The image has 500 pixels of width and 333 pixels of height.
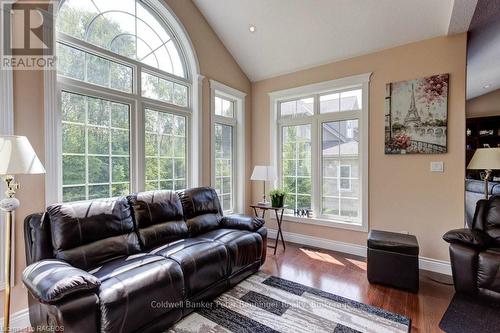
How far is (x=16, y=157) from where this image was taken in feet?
5.14

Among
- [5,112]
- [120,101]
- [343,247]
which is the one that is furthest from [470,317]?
[5,112]

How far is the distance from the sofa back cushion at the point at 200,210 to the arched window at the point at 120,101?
1.59 ft

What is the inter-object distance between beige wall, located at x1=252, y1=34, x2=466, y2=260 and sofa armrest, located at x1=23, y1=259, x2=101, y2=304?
3262 mm

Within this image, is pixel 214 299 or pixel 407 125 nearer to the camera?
pixel 214 299

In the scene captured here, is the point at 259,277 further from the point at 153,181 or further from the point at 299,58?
the point at 299,58

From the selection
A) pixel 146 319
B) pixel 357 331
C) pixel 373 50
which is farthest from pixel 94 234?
pixel 373 50

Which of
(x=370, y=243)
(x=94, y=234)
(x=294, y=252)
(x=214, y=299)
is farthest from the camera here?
(x=294, y=252)

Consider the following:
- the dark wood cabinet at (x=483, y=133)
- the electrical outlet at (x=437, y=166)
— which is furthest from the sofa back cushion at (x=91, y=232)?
the dark wood cabinet at (x=483, y=133)

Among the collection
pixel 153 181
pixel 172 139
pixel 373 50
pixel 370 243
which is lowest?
pixel 370 243

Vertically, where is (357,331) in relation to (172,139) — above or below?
below

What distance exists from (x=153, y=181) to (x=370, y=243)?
267 cm

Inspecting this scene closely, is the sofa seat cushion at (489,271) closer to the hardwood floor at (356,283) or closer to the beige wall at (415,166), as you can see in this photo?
the hardwood floor at (356,283)

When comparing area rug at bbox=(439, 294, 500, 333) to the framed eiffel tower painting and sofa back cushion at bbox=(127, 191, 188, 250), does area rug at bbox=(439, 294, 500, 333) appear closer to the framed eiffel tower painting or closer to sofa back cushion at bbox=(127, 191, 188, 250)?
the framed eiffel tower painting

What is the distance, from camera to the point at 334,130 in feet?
12.9
